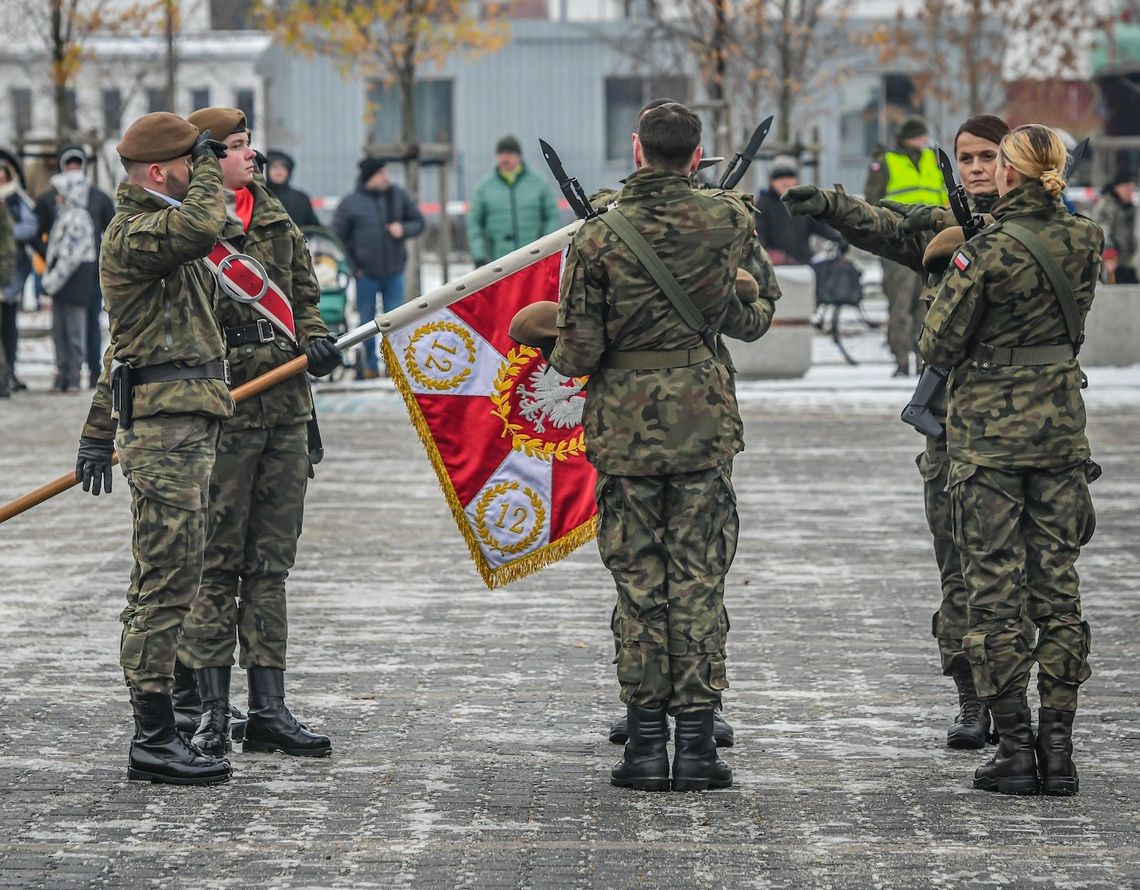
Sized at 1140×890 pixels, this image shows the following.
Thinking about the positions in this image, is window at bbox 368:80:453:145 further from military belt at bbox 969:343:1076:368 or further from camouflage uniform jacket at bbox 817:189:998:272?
military belt at bbox 969:343:1076:368

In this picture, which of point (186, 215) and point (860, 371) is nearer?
point (186, 215)

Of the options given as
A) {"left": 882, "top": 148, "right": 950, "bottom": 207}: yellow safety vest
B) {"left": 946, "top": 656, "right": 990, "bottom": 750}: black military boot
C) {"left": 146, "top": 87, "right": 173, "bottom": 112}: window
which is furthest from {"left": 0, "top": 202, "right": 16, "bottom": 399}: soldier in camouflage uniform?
{"left": 146, "top": 87, "right": 173, "bottom": 112}: window

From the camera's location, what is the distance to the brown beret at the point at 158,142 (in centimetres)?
598

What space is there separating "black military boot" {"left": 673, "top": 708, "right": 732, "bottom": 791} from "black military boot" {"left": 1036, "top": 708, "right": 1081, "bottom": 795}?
2.92 feet

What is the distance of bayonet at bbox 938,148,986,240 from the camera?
237 inches

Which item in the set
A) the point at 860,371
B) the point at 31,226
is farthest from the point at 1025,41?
the point at 31,226

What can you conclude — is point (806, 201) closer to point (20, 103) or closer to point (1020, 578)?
point (1020, 578)

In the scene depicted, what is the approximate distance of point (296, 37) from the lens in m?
25.1

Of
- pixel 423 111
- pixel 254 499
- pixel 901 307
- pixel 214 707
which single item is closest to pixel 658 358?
pixel 254 499

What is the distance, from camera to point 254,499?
6445mm

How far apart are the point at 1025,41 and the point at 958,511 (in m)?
27.2

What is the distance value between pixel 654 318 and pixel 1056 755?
5.51ft

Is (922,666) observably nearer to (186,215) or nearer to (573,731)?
(573,731)

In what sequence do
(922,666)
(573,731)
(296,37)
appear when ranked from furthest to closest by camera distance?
(296,37) → (922,666) → (573,731)
